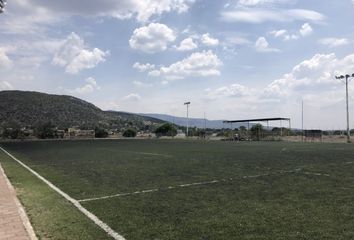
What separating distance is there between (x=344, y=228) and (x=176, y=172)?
9.27 metres

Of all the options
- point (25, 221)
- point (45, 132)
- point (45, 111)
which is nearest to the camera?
point (25, 221)

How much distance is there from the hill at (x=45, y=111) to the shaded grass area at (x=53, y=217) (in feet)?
346

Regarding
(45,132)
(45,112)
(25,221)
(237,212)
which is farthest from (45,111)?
(237,212)

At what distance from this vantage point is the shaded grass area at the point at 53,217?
674cm

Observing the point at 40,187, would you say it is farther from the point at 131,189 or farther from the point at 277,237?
the point at 277,237

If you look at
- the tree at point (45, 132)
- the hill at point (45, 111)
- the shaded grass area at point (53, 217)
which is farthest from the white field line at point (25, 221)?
the hill at point (45, 111)

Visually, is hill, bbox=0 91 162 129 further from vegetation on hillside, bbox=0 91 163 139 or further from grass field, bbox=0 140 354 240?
grass field, bbox=0 140 354 240

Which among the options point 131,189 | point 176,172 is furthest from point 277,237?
point 176,172

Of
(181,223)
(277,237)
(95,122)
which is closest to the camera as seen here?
(277,237)

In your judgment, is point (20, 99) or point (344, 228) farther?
point (20, 99)

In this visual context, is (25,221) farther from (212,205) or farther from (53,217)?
(212,205)

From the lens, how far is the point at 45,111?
126750 mm

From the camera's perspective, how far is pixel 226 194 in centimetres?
1016

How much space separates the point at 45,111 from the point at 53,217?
124 meters
